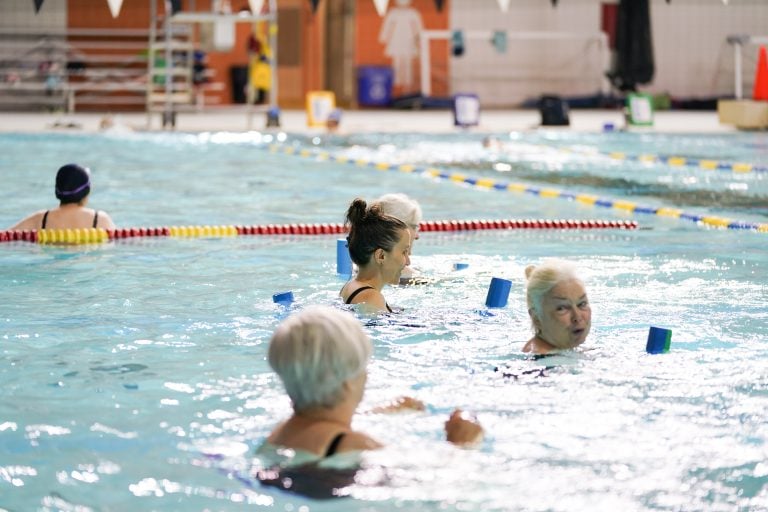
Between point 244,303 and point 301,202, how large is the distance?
529 centimetres

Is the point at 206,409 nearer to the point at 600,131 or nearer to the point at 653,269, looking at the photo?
the point at 653,269

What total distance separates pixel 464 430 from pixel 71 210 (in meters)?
5.27

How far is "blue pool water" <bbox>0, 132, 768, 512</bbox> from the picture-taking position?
372 centimetres

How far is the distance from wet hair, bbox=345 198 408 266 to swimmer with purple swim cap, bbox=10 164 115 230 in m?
3.16

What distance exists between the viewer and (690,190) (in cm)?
1325

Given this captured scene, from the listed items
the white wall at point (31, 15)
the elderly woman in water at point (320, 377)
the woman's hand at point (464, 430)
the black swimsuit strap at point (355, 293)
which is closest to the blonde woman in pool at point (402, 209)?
the black swimsuit strap at point (355, 293)

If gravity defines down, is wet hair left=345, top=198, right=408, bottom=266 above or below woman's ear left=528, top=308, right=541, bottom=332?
above

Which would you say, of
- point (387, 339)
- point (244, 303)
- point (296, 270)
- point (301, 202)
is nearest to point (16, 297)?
point (244, 303)

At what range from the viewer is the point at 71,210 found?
8688mm

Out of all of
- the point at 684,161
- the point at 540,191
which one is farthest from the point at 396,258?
the point at 684,161

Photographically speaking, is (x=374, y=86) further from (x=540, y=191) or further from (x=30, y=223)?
(x=30, y=223)

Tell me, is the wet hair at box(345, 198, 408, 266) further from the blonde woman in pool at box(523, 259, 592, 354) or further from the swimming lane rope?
the swimming lane rope

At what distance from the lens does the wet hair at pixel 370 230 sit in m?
5.79

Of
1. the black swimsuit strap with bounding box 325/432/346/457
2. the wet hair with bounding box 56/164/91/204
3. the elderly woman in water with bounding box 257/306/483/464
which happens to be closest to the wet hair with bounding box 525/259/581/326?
the elderly woman in water with bounding box 257/306/483/464
